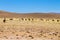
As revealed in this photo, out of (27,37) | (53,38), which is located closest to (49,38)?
(53,38)

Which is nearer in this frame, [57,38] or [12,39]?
[12,39]

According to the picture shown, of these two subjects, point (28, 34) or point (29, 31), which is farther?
point (29, 31)

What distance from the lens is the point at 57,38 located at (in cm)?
1833

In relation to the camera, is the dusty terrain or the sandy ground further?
the dusty terrain

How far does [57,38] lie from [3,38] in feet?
15.4

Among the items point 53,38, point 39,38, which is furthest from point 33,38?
point 53,38

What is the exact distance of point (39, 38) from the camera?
17.9m

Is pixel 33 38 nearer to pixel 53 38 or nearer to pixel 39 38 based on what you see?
pixel 39 38

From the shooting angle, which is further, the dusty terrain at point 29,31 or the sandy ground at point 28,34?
the dusty terrain at point 29,31

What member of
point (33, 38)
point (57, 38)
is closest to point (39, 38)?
point (33, 38)

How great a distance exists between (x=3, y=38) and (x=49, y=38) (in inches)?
155

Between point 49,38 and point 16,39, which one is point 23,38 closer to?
point 16,39

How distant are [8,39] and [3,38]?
1.77 ft

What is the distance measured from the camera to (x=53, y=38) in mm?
18141
